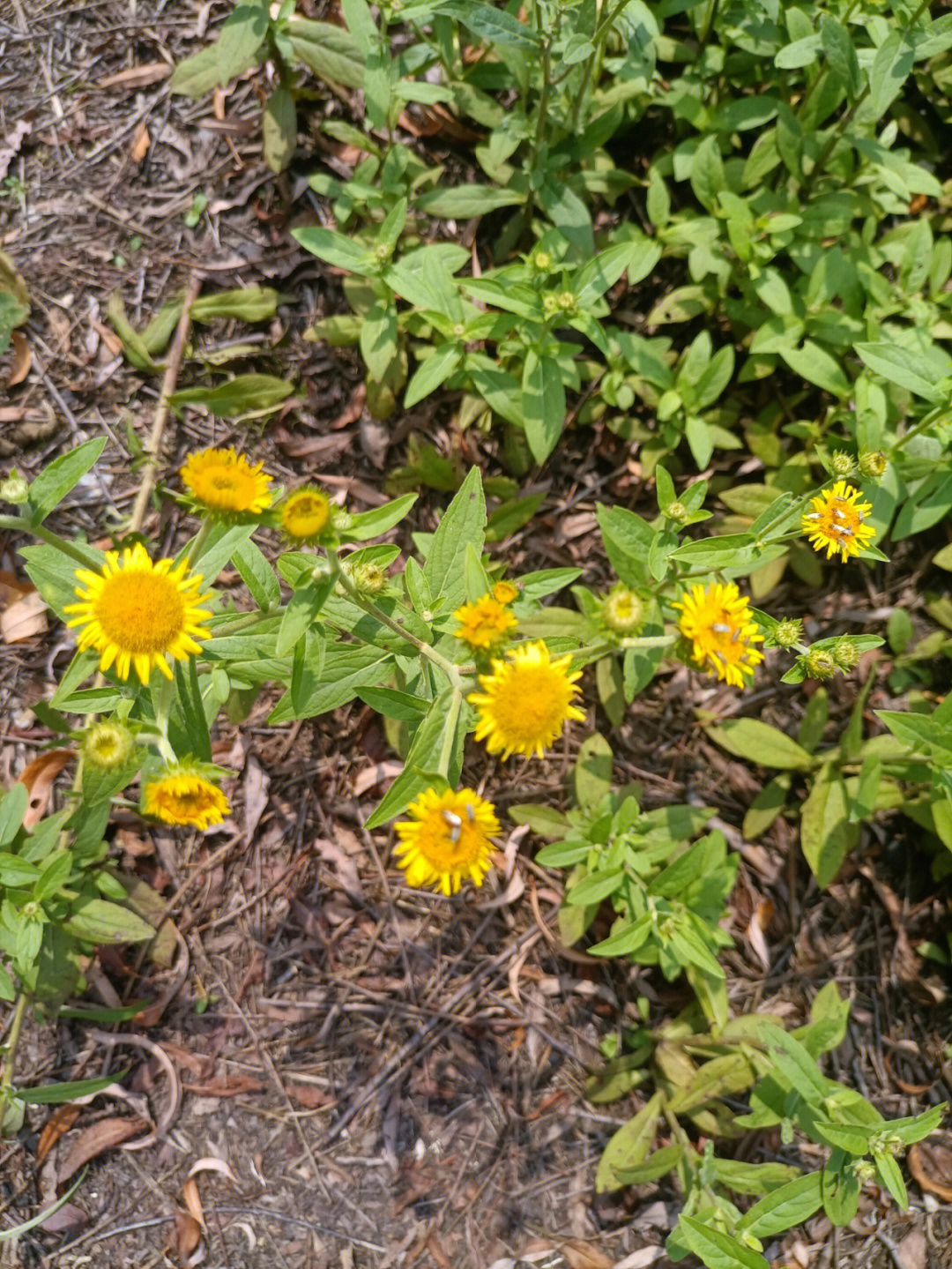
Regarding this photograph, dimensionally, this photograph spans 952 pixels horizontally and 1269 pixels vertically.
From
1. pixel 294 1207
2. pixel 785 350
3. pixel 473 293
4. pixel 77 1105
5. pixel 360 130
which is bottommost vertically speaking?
pixel 294 1207

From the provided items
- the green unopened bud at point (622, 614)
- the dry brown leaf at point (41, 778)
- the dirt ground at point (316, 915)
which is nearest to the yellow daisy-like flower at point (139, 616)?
the green unopened bud at point (622, 614)

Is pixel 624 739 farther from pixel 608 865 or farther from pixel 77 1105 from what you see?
pixel 77 1105

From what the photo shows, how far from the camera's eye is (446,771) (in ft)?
7.96

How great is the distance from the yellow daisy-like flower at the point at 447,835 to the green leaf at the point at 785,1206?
1.83m

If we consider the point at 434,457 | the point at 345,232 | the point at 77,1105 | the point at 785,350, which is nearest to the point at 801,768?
the point at 785,350

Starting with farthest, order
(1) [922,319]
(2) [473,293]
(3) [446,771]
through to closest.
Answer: (1) [922,319] → (2) [473,293] → (3) [446,771]

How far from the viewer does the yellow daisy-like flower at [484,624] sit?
7.97ft

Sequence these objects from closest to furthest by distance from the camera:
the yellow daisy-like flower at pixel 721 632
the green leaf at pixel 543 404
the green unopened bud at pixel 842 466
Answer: the yellow daisy-like flower at pixel 721 632 → the green unopened bud at pixel 842 466 → the green leaf at pixel 543 404

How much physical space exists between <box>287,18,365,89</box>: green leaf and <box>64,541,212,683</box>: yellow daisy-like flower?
2.48 metres

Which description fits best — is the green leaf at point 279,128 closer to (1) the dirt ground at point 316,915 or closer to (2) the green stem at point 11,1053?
(1) the dirt ground at point 316,915

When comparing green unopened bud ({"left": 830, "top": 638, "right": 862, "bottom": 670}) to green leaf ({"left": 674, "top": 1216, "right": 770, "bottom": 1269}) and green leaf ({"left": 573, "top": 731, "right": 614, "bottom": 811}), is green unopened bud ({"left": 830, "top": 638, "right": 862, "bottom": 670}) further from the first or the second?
green leaf ({"left": 674, "top": 1216, "right": 770, "bottom": 1269})

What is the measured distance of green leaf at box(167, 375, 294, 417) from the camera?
4.00 metres

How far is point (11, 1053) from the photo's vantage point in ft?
11.8

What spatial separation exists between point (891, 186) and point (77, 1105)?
5.18 m
